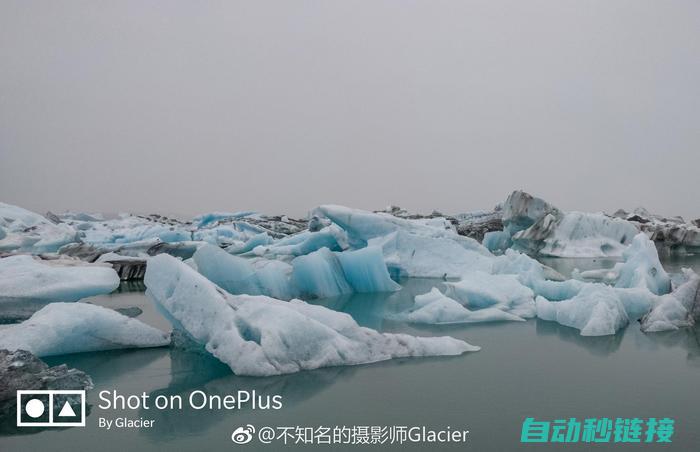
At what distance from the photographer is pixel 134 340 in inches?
159

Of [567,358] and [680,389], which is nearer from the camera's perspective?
[680,389]

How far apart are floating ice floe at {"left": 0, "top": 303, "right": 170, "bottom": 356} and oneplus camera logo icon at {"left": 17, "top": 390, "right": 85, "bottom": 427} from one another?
2.40 feet

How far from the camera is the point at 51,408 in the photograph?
2791 millimetres

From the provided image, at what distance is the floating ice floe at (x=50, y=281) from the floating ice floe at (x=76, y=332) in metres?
0.98

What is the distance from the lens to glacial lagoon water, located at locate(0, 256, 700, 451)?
2510mm

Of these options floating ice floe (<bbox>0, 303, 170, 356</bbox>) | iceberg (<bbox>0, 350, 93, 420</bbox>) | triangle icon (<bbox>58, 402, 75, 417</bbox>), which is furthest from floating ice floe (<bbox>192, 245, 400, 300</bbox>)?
triangle icon (<bbox>58, 402, 75, 417</bbox>)

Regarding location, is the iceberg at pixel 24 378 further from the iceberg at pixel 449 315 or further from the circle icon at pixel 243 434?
the iceberg at pixel 449 315

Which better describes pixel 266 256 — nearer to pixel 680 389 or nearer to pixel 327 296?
pixel 327 296

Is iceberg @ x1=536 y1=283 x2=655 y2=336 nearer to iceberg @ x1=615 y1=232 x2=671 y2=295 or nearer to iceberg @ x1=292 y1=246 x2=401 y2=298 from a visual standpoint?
iceberg @ x1=615 y1=232 x2=671 y2=295

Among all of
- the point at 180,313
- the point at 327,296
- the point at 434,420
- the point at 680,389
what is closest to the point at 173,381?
the point at 180,313

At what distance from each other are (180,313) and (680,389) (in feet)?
11.0

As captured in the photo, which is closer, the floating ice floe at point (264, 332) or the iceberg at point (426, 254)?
the floating ice floe at point (264, 332)

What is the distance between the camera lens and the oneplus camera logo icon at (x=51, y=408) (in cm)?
270

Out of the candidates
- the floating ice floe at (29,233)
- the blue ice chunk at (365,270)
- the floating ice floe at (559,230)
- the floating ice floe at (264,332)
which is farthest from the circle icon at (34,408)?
the floating ice floe at (559,230)
